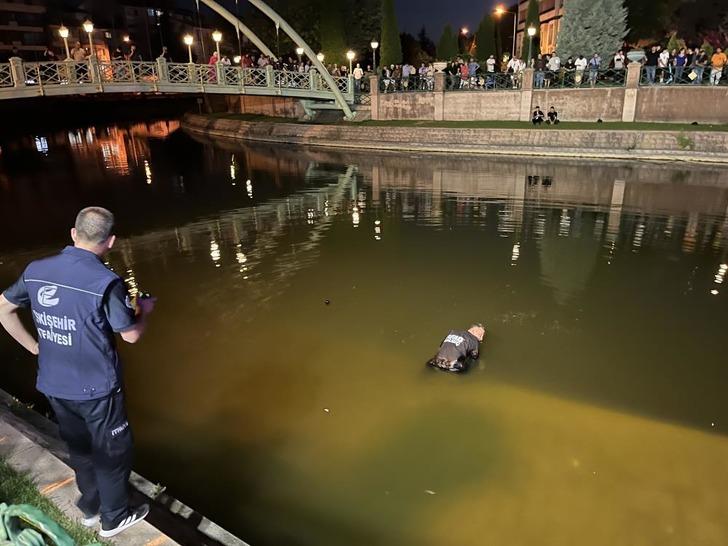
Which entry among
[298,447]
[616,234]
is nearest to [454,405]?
[298,447]

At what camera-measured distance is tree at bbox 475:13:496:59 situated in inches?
1539

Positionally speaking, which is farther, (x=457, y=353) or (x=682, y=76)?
(x=682, y=76)

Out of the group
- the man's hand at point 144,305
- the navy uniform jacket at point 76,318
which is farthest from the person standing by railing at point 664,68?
the navy uniform jacket at point 76,318

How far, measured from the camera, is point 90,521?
349cm

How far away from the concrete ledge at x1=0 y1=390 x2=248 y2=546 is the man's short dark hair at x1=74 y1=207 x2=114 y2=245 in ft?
6.13

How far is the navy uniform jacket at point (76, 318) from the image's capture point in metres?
3.04

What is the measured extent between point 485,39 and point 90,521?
41.7 metres

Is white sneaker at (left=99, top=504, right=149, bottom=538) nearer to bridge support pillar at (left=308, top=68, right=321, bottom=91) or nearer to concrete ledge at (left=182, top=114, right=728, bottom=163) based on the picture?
concrete ledge at (left=182, top=114, right=728, bottom=163)

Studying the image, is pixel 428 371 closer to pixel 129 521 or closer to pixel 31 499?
pixel 129 521

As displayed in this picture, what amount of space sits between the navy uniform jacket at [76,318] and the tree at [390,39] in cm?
3485

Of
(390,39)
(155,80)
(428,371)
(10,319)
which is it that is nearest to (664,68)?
(390,39)

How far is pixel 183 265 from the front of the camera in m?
11.1

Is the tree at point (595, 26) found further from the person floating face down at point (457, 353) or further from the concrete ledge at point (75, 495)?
the concrete ledge at point (75, 495)

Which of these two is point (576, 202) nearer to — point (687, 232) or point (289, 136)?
point (687, 232)
